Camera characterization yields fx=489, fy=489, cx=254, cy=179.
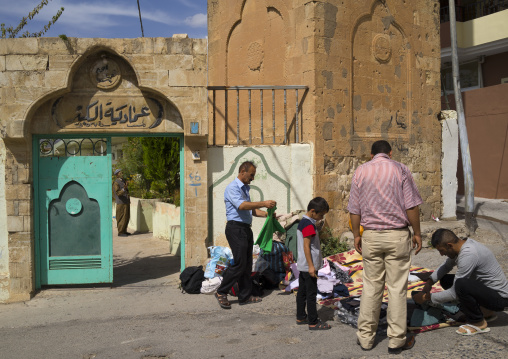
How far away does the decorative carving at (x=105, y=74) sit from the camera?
23.3ft

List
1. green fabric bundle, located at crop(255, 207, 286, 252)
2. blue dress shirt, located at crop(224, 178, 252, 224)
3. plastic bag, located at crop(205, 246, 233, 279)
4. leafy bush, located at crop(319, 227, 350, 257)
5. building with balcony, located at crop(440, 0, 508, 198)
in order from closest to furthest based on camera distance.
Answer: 1. blue dress shirt, located at crop(224, 178, 252, 224)
2. green fabric bundle, located at crop(255, 207, 286, 252)
3. plastic bag, located at crop(205, 246, 233, 279)
4. leafy bush, located at crop(319, 227, 350, 257)
5. building with balcony, located at crop(440, 0, 508, 198)

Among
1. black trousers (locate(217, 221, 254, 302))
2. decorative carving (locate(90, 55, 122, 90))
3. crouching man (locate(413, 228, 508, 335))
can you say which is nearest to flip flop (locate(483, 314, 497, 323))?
crouching man (locate(413, 228, 508, 335))

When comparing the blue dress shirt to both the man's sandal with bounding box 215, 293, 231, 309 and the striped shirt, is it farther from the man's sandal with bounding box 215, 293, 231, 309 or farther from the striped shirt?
the striped shirt

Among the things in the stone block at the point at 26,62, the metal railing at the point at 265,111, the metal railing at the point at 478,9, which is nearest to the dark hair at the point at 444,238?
the metal railing at the point at 265,111

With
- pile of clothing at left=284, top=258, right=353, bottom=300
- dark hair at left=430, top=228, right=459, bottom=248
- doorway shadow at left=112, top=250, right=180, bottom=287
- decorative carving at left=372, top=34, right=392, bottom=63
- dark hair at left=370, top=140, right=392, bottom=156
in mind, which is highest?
decorative carving at left=372, top=34, right=392, bottom=63

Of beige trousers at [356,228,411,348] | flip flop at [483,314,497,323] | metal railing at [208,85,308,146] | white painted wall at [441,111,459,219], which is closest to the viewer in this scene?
beige trousers at [356,228,411,348]

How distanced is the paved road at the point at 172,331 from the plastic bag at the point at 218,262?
409 mm

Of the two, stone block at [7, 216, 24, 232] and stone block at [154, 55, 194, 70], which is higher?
stone block at [154, 55, 194, 70]

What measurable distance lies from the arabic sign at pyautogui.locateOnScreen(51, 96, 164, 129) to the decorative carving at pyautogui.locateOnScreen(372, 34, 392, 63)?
165 inches

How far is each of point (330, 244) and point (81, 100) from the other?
443 centimetres

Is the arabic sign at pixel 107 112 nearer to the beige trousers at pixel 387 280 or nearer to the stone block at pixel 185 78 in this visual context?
the stone block at pixel 185 78

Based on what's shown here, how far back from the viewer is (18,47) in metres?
6.74

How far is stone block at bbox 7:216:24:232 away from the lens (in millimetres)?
6723

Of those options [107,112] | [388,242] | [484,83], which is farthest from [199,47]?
[484,83]
